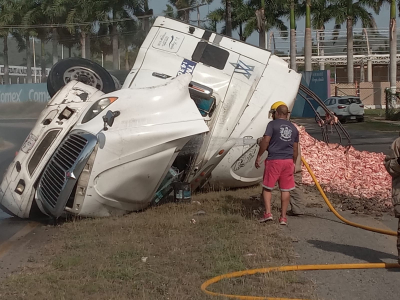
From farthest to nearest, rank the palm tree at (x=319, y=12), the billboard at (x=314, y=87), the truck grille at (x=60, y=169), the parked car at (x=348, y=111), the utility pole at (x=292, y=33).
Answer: the palm tree at (x=319, y=12) < the utility pole at (x=292, y=33) < the billboard at (x=314, y=87) < the parked car at (x=348, y=111) < the truck grille at (x=60, y=169)

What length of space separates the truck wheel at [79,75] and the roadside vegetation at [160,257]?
9.85 feet

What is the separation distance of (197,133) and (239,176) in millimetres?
2253

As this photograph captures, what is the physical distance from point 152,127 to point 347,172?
5.11m

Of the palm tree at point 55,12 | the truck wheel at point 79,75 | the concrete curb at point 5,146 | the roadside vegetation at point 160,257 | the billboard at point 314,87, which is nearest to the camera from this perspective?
the roadside vegetation at point 160,257

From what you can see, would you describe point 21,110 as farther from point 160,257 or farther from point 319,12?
point 160,257

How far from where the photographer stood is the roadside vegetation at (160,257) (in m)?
5.94

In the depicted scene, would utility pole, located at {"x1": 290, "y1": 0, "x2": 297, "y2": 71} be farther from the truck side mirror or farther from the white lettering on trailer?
the truck side mirror

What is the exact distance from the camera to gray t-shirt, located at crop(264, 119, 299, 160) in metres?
8.63

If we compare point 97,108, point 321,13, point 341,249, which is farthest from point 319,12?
point 341,249

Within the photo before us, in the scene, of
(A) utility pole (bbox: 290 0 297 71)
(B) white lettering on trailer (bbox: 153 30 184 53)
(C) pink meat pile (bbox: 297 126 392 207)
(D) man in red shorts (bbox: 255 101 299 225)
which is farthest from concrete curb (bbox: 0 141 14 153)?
(A) utility pole (bbox: 290 0 297 71)

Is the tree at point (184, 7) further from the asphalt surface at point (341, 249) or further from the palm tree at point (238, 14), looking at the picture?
the asphalt surface at point (341, 249)

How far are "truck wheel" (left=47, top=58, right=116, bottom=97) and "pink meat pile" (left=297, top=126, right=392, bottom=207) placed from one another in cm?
400

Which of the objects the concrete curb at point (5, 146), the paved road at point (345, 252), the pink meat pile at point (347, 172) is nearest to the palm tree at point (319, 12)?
the concrete curb at point (5, 146)

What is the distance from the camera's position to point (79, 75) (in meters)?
11.8
